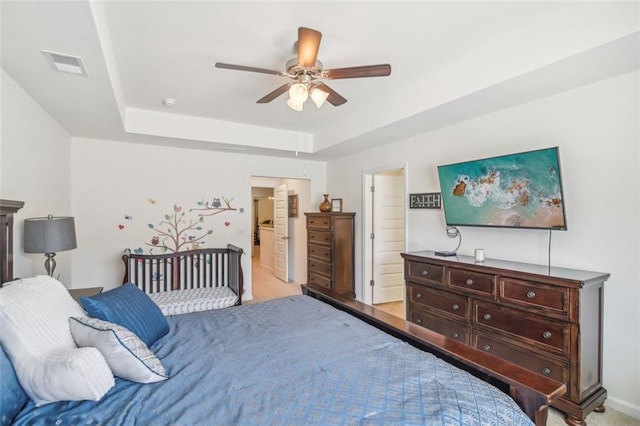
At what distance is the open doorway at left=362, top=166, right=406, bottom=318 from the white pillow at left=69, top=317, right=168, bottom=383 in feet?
12.2

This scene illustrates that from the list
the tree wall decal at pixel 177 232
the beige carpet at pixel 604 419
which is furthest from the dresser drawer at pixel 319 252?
the beige carpet at pixel 604 419

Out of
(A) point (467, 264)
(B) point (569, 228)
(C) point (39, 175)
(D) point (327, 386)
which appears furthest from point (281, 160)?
(D) point (327, 386)

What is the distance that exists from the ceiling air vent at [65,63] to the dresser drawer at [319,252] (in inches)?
142

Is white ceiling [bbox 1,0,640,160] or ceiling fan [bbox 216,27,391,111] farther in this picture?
ceiling fan [bbox 216,27,391,111]

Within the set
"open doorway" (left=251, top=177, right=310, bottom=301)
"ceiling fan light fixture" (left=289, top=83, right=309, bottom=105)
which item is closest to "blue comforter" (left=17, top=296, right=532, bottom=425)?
"ceiling fan light fixture" (left=289, top=83, right=309, bottom=105)

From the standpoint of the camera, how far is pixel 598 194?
2357mm

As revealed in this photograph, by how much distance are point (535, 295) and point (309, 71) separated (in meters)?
2.24

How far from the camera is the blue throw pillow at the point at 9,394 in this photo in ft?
3.72

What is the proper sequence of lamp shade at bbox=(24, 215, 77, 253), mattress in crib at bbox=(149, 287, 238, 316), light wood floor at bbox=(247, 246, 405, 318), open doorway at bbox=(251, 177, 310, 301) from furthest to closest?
open doorway at bbox=(251, 177, 310, 301) → light wood floor at bbox=(247, 246, 405, 318) → mattress in crib at bbox=(149, 287, 238, 316) → lamp shade at bbox=(24, 215, 77, 253)

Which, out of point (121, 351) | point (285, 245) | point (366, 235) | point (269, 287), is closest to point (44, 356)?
point (121, 351)

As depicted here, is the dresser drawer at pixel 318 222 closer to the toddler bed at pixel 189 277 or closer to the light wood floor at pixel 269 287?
the light wood floor at pixel 269 287

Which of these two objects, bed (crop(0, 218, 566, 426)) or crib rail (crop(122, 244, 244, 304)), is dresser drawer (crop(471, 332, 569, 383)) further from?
crib rail (crop(122, 244, 244, 304))

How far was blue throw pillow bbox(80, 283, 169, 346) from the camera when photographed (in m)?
1.68

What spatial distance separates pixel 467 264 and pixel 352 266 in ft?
8.20
